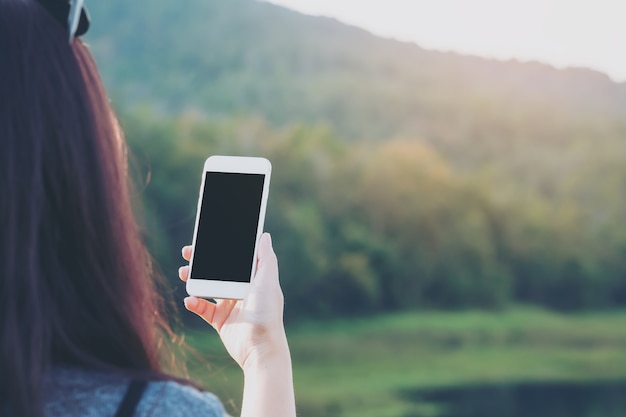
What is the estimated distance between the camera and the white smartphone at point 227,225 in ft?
3.02

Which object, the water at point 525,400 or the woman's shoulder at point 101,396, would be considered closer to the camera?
the woman's shoulder at point 101,396

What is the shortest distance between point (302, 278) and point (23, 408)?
735 cm

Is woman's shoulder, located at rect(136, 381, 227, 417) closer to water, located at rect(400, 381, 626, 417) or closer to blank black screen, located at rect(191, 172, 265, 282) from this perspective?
blank black screen, located at rect(191, 172, 265, 282)

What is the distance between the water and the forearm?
543cm

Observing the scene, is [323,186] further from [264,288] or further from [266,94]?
[264,288]

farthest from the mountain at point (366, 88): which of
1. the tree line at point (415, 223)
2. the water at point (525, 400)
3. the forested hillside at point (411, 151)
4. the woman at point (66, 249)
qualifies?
the woman at point (66, 249)

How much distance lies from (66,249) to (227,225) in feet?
1.25

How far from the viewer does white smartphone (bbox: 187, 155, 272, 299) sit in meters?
0.92

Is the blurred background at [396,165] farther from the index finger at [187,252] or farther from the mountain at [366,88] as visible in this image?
the index finger at [187,252]

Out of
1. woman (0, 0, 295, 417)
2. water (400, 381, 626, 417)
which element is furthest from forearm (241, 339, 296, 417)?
water (400, 381, 626, 417)

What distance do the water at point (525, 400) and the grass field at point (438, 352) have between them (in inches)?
5.2

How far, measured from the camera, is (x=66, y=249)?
579 millimetres

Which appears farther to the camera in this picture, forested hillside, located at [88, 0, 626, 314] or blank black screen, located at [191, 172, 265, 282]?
forested hillside, located at [88, 0, 626, 314]

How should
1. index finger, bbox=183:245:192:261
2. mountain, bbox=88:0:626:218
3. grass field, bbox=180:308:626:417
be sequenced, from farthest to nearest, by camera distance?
mountain, bbox=88:0:626:218
grass field, bbox=180:308:626:417
index finger, bbox=183:245:192:261
